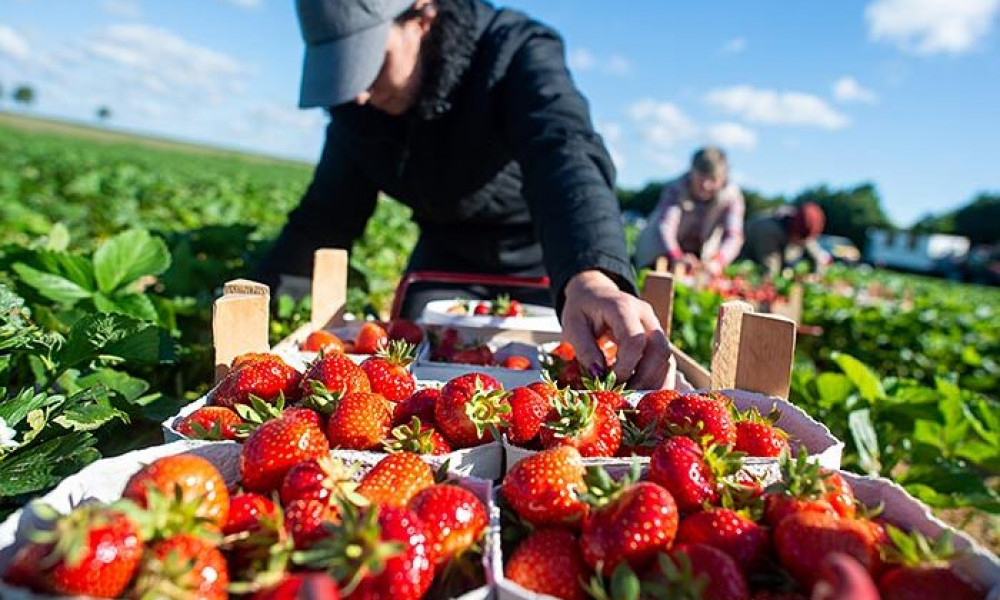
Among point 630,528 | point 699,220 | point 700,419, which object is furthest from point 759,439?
point 699,220

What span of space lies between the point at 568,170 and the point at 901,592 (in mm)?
1485

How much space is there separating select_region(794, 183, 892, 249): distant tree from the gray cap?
60.7 metres

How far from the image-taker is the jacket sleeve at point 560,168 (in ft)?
6.41

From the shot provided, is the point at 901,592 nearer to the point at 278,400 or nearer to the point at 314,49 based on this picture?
the point at 278,400

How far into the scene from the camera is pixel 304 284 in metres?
3.08

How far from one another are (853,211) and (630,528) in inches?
2630

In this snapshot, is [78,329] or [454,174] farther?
[454,174]

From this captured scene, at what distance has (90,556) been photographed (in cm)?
83

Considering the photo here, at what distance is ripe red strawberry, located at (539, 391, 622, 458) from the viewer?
4.18ft

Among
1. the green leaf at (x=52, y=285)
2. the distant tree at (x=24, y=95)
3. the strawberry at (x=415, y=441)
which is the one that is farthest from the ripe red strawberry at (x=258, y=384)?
the distant tree at (x=24, y=95)

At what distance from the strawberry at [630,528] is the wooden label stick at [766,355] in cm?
82

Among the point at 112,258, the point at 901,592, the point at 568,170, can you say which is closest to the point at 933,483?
the point at 568,170

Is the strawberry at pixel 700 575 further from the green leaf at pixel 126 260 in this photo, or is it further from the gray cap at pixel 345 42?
the green leaf at pixel 126 260

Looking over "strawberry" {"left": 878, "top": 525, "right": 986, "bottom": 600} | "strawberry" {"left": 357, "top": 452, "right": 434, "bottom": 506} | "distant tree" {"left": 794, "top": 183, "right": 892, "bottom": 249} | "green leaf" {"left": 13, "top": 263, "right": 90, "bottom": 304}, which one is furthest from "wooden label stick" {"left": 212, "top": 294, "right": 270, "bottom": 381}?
"distant tree" {"left": 794, "top": 183, "right": 892, "bottom": 249}
